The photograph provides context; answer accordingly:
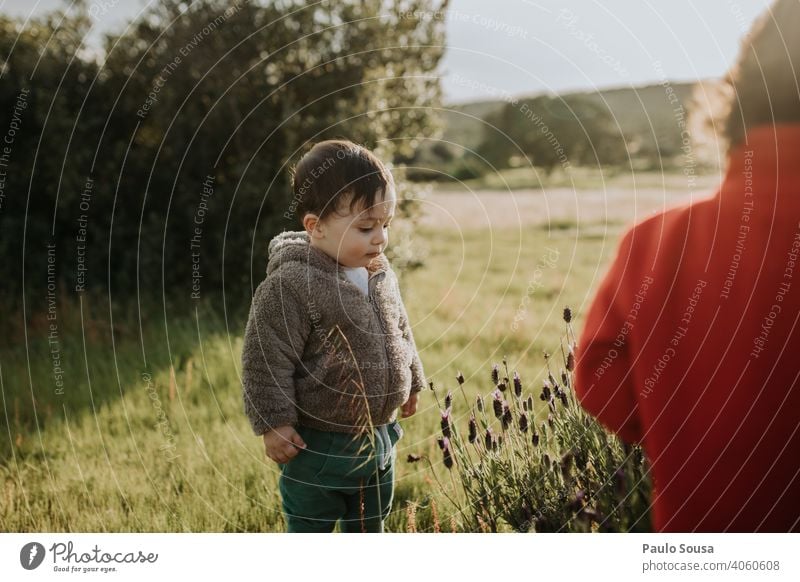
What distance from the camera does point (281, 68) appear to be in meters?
4.86

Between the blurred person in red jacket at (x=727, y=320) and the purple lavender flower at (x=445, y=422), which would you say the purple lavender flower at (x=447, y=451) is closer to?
the purple lavender flower at (x=445, y=422)

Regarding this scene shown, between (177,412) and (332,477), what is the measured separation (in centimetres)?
171

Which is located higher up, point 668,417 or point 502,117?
point 502,117

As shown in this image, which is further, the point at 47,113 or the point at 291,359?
the point at 47,113

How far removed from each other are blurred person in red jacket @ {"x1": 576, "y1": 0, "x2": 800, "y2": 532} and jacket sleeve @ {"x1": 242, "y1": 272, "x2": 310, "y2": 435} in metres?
0.81

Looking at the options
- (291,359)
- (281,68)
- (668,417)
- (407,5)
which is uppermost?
(407,5)

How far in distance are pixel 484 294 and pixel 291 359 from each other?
13.2ft

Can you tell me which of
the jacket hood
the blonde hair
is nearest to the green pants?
the jacket hood

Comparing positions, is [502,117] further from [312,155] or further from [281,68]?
[312,155]


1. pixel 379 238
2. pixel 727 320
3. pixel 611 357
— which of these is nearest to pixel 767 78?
pixel 727 320

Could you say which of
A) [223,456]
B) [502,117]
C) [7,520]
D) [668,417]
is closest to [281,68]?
[223,456]

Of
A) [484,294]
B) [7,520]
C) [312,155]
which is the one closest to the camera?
[312,155]

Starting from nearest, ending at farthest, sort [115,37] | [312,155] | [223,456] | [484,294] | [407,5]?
[312,155] < [223,456] < [407,5] < [115,37] < [484,294]

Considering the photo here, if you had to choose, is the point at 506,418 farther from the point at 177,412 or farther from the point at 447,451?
the point at 177,412
